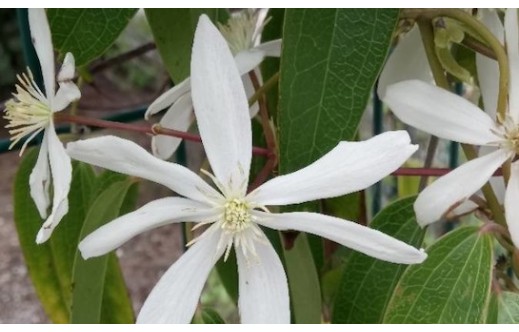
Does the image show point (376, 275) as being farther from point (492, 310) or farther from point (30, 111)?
point (30, 111)

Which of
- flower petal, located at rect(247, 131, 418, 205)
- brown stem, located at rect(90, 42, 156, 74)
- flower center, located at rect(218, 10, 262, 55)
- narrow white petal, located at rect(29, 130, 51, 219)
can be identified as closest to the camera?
flower petal, located at rect(247, 131, 418, 205)

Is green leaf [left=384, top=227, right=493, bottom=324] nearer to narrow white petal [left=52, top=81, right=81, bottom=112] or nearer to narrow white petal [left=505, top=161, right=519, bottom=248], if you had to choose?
narrow white petal [left=505, top=161, right=519, bottom=248]

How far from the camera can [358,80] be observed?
469 millimetres

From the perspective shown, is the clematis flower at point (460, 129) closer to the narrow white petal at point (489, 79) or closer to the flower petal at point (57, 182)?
the narrow white petal at point (489, 79)

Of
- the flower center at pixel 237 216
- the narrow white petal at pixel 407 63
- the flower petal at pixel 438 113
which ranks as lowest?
the flower center at pixel 237 216

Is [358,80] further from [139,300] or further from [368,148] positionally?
[139,300]

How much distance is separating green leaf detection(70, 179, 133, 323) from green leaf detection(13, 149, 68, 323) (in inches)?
5.3

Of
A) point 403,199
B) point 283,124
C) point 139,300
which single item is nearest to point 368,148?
point 283,124

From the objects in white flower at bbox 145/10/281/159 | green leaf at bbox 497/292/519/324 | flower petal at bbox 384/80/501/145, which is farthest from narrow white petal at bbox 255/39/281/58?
green leaf at bbox 497/292/519/324

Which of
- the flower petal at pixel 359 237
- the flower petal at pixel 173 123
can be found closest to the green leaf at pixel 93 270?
the flower petal at pixel 173 123

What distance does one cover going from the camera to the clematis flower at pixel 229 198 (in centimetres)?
40

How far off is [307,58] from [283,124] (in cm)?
4

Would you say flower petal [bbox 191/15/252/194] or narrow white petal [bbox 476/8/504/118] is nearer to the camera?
flower petal [bbox 191/15/252/194]

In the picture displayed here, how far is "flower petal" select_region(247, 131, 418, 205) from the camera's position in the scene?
0.39 meters
